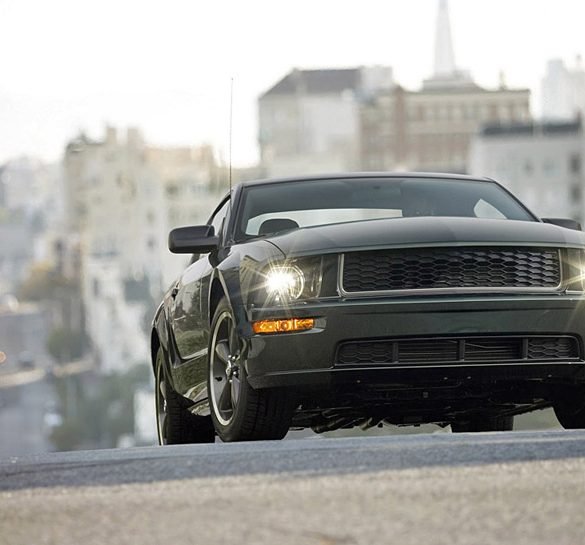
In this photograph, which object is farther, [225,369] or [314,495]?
[225,369]

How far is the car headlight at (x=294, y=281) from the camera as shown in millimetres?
9172

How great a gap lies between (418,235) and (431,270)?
0.19 meters

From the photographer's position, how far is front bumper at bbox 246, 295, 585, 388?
29.5 feet

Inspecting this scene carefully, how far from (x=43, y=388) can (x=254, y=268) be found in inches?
7082

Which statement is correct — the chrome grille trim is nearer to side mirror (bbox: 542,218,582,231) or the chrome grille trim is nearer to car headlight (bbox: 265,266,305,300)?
car headlight (bbox: 265,266,305,300)

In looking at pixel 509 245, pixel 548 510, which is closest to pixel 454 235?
pixel 509 245

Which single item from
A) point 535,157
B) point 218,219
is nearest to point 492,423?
point 218,219

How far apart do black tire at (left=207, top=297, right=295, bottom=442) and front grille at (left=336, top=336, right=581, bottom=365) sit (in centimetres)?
39

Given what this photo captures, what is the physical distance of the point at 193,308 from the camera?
10.6 meters

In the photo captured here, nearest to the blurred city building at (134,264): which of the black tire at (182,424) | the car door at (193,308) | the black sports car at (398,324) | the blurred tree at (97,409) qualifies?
the blurred tree at (97,409)

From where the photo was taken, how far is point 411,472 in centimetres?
702

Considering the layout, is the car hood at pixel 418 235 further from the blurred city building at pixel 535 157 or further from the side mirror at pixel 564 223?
the blurred city building at pixel 535 157

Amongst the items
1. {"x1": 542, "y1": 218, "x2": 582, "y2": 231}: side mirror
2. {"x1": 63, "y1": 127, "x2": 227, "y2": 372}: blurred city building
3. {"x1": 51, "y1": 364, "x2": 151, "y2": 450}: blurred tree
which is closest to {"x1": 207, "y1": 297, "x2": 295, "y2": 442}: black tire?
{"x1": 542, "y1": 218, "x2": 582, "y2": 231}: side mirror

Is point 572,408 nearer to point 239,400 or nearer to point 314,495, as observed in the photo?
point 239,400
